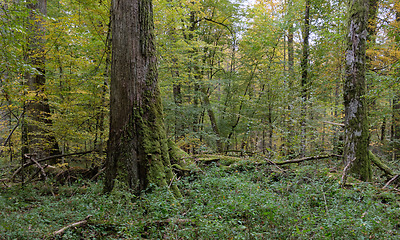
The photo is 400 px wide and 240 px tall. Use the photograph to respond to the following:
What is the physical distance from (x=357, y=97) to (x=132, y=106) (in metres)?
5.16

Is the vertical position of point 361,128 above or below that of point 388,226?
above

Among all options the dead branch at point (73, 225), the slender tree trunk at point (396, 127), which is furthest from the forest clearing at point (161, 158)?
the slender tree trunk at point (396, 127)

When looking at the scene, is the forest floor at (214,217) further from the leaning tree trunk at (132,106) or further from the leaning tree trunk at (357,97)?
the leaning tree trunk at (357,97)

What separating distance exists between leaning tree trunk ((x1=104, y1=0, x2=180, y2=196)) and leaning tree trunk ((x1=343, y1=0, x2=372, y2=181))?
14.2ft

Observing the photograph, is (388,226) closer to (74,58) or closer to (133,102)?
(133,102)

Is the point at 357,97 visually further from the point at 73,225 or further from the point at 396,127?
the point at 396,127

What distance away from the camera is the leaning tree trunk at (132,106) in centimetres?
392

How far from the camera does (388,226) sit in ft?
9.32

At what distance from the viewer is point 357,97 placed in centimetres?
524

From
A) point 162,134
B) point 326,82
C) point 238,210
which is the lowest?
point 238,210

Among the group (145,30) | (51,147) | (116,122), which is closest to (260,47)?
(145,30)

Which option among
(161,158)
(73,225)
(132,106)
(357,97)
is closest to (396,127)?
(357,97)

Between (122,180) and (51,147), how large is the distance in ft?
16.5

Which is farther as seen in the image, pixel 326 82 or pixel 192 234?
pixel 326 82
